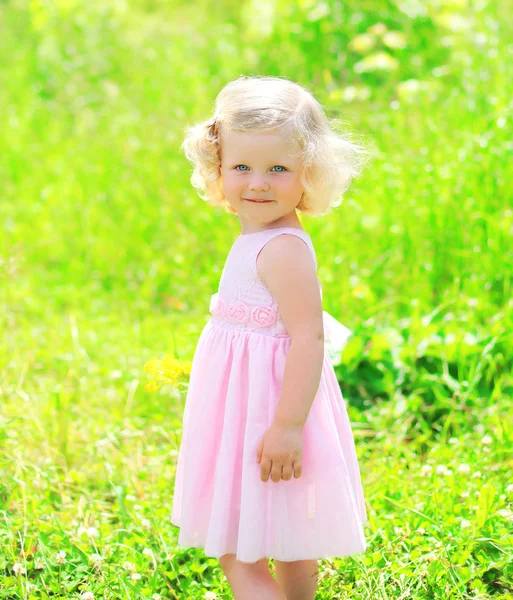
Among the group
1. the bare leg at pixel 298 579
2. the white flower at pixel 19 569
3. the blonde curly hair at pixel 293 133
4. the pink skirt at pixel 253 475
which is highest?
the blonde curly hair at pixel 293 133

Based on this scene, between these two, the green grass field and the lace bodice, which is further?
the green grass field

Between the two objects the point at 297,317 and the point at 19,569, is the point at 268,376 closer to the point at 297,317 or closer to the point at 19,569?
the point at 297,317

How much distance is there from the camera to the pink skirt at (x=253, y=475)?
1617 millimetres

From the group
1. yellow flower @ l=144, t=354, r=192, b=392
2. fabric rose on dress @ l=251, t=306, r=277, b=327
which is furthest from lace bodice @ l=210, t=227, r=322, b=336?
yellow flower @ l=144, t=354, r=192, b=392

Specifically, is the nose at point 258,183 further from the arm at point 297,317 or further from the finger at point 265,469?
the finger at point 265,469

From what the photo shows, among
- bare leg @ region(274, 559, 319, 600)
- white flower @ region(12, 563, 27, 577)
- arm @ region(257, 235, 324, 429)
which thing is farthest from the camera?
white flower @ region(12, 563, 27, 577)

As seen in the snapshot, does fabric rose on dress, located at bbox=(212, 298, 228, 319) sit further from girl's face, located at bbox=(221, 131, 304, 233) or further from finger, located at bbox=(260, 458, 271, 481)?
finger, located at bbox=(260, 458, 271, 481)

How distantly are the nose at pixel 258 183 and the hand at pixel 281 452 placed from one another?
1.50 ft

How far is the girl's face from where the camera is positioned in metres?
1.61

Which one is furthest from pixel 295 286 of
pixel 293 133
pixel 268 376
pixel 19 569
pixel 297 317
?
pixel 19 569

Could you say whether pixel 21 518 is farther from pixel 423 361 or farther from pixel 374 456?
pixel 423 361

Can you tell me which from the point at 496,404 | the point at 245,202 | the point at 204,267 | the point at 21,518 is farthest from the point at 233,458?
the point at 204,267

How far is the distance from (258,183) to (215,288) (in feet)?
4.70

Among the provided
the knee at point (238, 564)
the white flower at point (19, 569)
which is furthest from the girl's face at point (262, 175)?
the white flower at point (19, 569)
